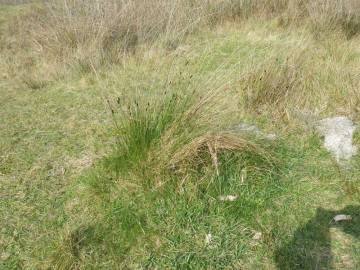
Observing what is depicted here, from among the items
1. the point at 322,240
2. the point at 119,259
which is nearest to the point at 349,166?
the point at 322,240

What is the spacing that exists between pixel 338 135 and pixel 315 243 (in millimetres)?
1194

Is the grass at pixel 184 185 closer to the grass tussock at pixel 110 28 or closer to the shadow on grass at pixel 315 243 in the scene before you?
the shadow on grass at pixel 315 243

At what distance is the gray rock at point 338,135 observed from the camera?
3047 mm

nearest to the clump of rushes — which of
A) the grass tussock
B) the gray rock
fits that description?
the gray rock

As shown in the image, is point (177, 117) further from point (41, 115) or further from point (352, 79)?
point (352, 79)

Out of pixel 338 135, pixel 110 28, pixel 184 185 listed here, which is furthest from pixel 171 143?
pixel 110 28

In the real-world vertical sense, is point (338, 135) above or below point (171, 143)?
below

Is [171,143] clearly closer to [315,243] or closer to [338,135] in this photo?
[315,243]

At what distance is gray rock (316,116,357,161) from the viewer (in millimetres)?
3047

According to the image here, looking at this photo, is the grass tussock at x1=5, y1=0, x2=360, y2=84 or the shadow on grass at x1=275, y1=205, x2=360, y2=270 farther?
the grass tussock at x1=5, y1=0, x2=360, y2=84

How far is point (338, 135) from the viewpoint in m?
3.15

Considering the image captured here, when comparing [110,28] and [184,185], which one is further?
[110,28]

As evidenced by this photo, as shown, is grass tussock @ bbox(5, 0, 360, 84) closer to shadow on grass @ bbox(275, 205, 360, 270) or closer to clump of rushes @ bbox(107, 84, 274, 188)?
clump of rushes @ bbox(107, 84, 274, 188)

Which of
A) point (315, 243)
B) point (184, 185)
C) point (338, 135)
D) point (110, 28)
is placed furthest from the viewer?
point (110, 28)
